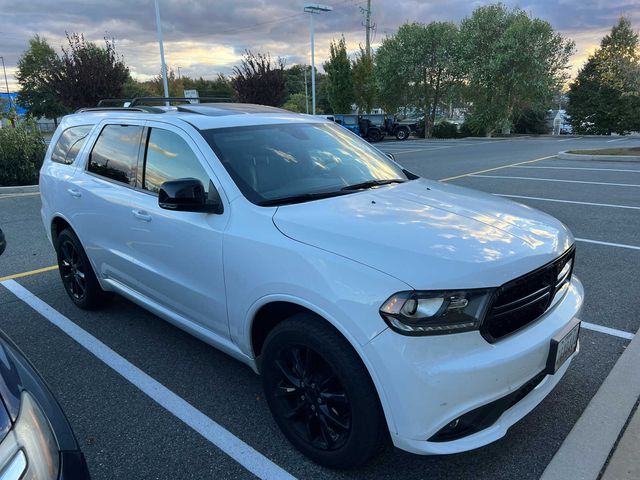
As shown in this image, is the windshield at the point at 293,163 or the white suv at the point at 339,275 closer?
the white suv at the point at 339,275

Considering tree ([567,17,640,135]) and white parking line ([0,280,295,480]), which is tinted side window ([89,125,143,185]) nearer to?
white parking line ([0,280,295,480])

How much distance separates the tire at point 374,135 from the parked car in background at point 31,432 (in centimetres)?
3018

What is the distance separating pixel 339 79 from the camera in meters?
36.5

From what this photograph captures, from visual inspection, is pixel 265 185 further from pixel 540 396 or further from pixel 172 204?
pixel 540 396

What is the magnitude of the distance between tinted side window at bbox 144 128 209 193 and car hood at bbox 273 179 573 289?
756mm

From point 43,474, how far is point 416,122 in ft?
121

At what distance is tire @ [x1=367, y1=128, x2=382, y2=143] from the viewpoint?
3073cm

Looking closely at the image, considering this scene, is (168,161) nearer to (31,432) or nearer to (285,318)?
(285,318)

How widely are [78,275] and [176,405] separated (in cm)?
204

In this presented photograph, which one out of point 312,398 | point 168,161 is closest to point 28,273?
point 168,161

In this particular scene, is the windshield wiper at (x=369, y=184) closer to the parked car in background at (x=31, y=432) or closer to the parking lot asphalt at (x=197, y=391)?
the parking lot asphalt at (x=197, y=391)

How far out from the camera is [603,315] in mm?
4023

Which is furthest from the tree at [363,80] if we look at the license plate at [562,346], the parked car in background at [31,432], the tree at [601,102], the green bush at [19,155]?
the parked car in background at [31,432]

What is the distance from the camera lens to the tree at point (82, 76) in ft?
55.0
